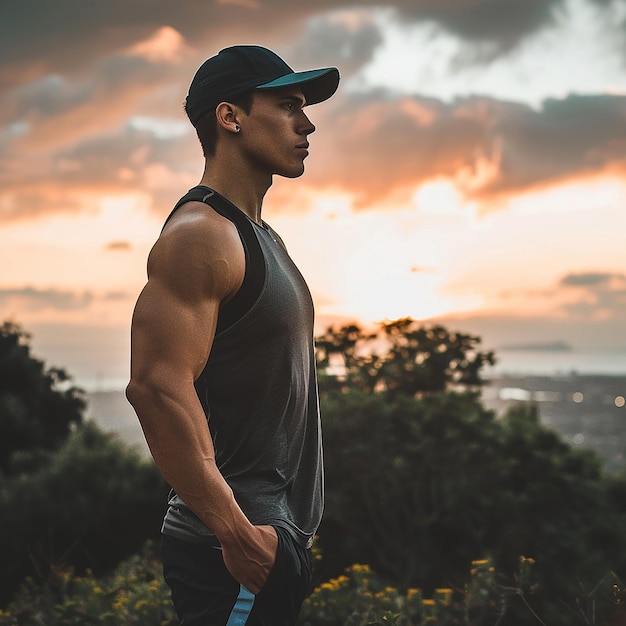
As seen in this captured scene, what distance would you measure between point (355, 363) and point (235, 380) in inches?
394

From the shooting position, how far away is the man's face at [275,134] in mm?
2527

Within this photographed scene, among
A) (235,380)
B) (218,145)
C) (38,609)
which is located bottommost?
(38,609)

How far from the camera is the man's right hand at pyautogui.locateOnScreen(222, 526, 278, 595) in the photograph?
7.18 feet

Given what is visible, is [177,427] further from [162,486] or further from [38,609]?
[162,486]

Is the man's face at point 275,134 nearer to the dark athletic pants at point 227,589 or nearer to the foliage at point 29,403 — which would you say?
the dark athletic pants at point 227,589

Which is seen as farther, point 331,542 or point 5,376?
point 5,376

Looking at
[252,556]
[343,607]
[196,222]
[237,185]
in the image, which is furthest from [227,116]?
[343,607]

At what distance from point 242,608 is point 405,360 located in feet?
33.0

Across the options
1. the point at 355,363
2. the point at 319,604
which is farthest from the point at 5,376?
the point at 319,604

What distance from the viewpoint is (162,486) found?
39.4 feet

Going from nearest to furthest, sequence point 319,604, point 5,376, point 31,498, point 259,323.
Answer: point 259,323 → point 319,604 → point 31,498 → point 5,376

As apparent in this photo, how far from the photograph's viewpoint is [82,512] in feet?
38.2

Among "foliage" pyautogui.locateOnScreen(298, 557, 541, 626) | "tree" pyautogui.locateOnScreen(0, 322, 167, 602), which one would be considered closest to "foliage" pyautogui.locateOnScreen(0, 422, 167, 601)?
"tree" pyautogui.locateOnScreen(0, 322, 167, 602)

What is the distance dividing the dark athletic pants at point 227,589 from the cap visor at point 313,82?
1.25 metres
